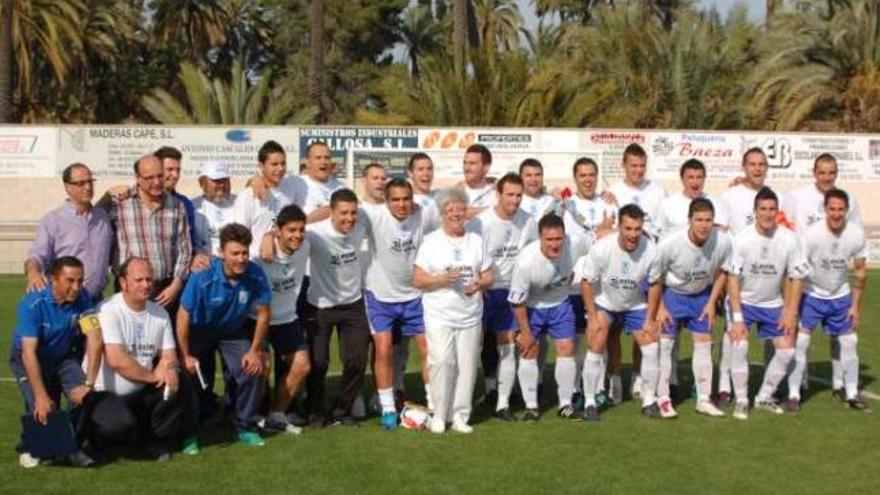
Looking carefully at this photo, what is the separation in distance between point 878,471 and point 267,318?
4.25 metres

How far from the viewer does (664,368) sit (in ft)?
29.9

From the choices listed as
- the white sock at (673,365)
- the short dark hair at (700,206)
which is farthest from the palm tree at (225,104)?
the short dark hair at (700,206)

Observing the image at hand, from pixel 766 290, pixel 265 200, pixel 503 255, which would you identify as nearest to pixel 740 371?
pixel 766 290

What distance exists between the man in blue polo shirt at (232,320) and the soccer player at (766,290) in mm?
3753

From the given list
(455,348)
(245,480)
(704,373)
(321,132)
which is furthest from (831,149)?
(245,480)

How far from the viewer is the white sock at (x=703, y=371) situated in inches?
360

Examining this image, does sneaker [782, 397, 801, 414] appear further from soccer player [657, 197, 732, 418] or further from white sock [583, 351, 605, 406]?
white sock [583, 351, 605, 406]

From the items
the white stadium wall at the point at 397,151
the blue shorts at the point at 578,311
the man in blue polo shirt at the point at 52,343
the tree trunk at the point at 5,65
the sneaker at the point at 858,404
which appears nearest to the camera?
the man in blue polo shirt at the point at 52,343

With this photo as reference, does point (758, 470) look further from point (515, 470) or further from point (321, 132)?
point (321, 132)

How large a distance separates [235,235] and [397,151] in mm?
14912

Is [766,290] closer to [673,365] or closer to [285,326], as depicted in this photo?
[673,365]

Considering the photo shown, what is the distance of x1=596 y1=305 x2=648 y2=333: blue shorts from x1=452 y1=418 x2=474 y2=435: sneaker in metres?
1.54

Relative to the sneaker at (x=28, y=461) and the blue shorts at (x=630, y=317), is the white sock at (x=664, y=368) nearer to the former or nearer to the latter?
the blue shorts at (x=630, y=317)

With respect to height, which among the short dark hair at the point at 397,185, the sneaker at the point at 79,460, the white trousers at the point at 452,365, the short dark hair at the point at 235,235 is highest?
the short dark hair at the point at 397,185
